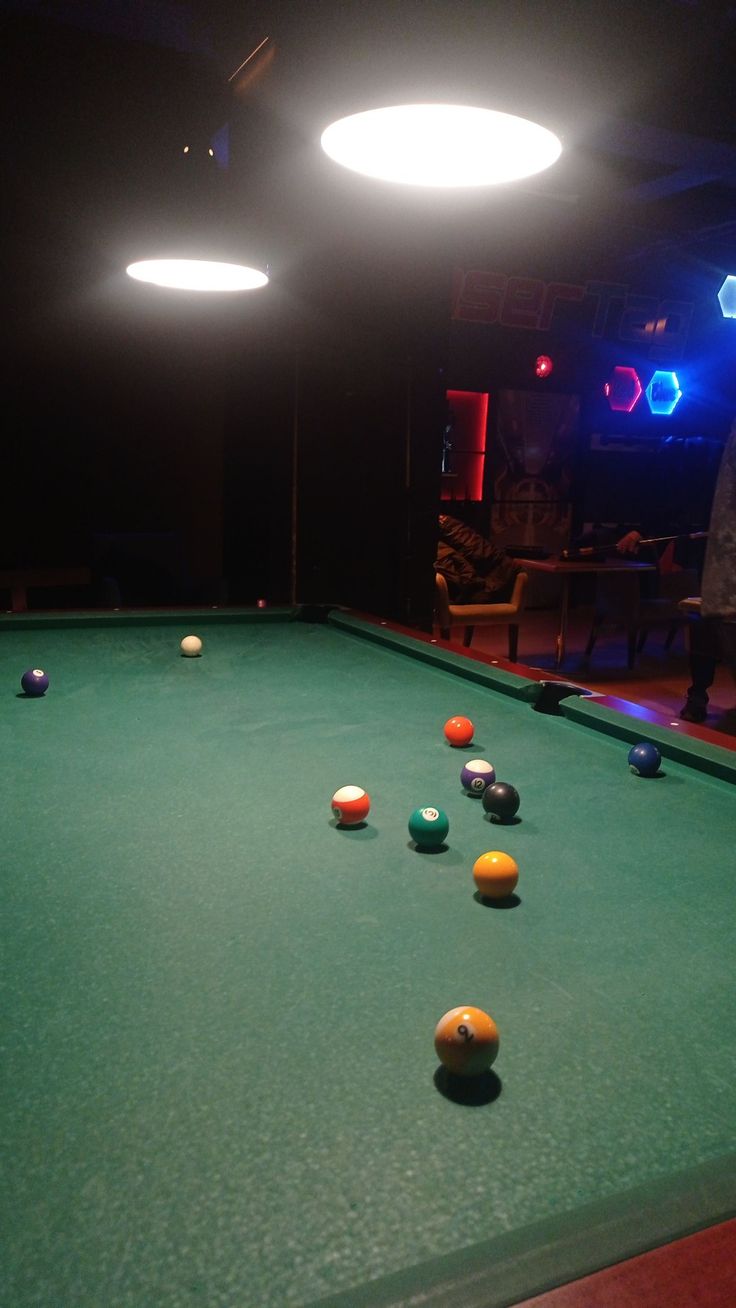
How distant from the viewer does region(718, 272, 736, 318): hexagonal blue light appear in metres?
9.25

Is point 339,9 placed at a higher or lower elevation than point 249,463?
higher

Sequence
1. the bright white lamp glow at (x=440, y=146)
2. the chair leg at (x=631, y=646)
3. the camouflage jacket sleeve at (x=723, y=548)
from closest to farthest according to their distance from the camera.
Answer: the bright white lamp glow at (x=440, y=146) → the camouflage jacket sleeve at (x=723, y=548) → the chair leg at (x=631, y=646)

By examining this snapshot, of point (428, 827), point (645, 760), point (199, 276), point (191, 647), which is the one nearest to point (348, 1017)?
point (428, 827)

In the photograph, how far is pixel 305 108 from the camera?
1.46 m

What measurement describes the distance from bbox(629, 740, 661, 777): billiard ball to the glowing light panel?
8610 mm

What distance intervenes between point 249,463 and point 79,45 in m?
2.38

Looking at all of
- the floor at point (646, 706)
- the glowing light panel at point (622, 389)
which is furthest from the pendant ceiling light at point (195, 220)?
the glowing light panel at point (622, 389)

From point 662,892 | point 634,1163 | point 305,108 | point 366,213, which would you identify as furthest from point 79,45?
point 634,1163

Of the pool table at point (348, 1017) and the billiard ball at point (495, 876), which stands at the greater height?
the billiard ball at point (495, 876)

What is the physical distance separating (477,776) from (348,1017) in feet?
2.51

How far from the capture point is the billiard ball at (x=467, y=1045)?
35.2 inches

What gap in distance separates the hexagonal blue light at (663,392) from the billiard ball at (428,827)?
9.40 m

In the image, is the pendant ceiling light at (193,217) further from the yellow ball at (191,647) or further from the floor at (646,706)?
the floor at (646,706)

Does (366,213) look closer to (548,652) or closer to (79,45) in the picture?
(79,45)
